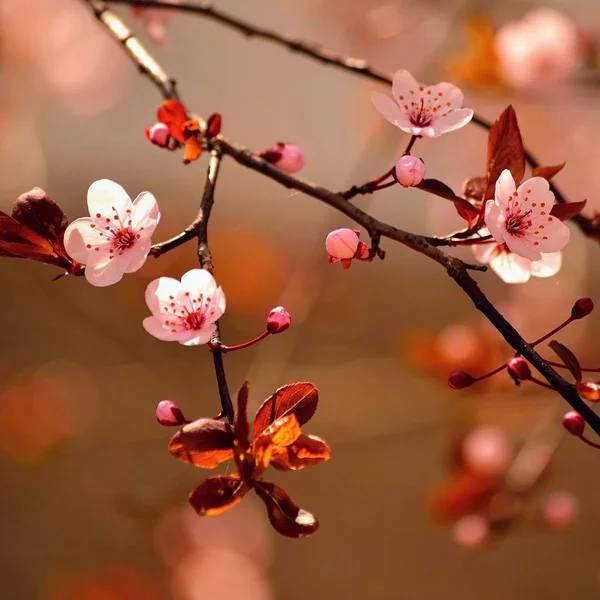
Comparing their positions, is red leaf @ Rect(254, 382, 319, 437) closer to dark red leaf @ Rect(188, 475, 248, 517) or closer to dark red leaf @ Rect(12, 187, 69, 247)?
dark red leaf @ Rect(188, 475, 248, 517)

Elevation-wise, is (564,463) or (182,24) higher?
(182,24)

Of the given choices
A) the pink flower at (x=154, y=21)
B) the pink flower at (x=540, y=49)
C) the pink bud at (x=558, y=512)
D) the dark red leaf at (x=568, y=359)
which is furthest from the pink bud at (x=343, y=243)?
the pink flower at (x=540, y=49)

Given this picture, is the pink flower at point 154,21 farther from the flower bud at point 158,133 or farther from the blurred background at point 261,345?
the blurred background at point 261,345

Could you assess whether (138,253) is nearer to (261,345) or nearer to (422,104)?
(422,104)

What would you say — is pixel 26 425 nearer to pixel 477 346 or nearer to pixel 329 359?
pixel 329 359

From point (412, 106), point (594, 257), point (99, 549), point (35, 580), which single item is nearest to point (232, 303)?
point (99, 549)

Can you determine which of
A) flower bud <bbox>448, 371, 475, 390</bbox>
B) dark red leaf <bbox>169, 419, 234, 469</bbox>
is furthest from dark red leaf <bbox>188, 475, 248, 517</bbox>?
flower bud <bbox>448, 371, 475, 390</bbox>

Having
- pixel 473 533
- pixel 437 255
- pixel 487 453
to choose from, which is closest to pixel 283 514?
pixel 437 255
